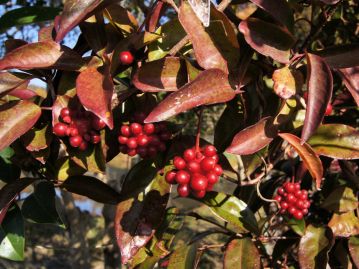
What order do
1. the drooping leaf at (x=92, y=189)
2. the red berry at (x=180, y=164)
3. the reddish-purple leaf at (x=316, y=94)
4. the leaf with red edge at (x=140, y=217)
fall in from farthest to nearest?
the drooping leaf at (x=92, y=189) < the leaf with red edge at (x=140, y=217) < the red berry at (x=180, y=164) < the reddish-purple leaf at (x=316, y=94)

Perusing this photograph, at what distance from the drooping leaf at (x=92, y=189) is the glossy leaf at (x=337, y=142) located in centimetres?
41

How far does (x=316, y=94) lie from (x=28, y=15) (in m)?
Answer: 0.87

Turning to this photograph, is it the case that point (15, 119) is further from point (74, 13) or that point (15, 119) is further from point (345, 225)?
point (345, 225)

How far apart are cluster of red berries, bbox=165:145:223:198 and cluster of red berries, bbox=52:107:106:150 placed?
14 centimetres

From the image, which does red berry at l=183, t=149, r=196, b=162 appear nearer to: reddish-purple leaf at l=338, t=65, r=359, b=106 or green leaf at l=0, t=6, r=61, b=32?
reddish-purple leaf at l=338, t=65, r=359, b=106

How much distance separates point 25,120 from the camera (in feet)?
2.21

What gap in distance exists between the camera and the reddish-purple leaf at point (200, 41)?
613mm

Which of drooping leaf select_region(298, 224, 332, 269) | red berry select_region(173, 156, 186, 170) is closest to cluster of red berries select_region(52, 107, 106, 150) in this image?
red berry select_region(173, 156, 186, 170)

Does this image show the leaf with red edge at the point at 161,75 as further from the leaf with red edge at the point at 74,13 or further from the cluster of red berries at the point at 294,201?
the cluster of red berries at the point at 294,201

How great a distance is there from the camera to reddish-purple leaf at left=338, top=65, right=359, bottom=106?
2.15 feet

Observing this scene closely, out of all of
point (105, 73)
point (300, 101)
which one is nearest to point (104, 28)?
point (105, 73)

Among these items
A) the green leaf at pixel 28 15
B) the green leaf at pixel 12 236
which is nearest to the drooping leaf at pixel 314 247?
the green leaf at pixel 12 236

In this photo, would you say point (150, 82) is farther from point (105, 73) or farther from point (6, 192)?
point (6, 192)

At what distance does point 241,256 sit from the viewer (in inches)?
33.8
